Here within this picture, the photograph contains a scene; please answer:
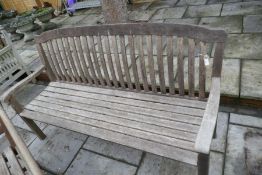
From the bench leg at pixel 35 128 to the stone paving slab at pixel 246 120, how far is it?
2.48 m

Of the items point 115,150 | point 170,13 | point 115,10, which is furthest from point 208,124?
point 170,13

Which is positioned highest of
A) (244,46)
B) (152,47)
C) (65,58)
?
(152,47)

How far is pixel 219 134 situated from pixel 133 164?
3.44 feet

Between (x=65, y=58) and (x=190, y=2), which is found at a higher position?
(x=65, y=58)

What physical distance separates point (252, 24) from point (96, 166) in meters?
3.58

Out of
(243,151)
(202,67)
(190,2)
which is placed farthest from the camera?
(190,2)

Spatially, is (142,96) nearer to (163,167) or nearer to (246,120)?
(163,167)

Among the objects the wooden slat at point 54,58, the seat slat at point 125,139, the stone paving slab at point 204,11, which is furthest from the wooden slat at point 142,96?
the stone paving slab at point 204,11

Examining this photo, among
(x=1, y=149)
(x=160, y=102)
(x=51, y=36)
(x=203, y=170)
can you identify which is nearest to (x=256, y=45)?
(x=160, y=102)

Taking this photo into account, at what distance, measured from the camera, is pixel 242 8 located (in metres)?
4.84

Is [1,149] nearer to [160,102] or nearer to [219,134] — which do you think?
[160,102]

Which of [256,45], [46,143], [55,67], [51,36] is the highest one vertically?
[51,36]

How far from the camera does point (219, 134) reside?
272 cm

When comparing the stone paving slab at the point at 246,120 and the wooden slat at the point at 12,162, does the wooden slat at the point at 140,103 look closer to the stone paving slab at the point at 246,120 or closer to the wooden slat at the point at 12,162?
the stone paving slab at the point at 246,120
